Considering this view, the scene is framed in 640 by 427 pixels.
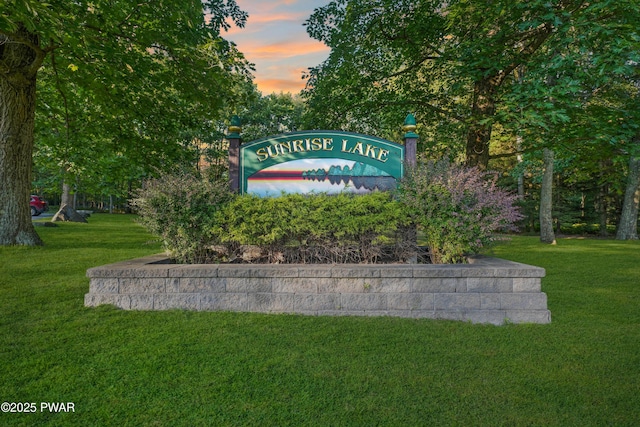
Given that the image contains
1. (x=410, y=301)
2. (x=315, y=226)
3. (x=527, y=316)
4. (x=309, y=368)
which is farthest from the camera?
(x=315, y=226)

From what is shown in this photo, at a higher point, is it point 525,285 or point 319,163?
point 319,163

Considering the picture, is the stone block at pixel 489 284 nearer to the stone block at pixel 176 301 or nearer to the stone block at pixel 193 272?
the stone block at pixel 193 272

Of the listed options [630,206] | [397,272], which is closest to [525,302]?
[397,272]

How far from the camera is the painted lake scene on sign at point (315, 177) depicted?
595cm

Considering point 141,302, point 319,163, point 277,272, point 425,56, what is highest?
point 425,56

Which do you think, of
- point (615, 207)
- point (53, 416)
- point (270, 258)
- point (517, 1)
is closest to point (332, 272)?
point (270, 258)

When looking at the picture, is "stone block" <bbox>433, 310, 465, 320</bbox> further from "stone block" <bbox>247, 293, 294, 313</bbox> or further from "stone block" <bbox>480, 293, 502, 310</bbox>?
"stone block" <bbox>247, 293, 294, 313</bbox>

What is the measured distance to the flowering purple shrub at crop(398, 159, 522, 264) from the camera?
15.5ft

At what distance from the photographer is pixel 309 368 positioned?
2.87 m

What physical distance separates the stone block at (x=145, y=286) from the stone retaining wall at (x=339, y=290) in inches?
0.5

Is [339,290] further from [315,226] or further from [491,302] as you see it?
[491,302]

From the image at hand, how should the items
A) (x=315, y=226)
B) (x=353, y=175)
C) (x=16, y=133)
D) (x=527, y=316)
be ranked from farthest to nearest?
1. (x=16, y=133)
2. (x=353, y=175)
3. (x=315, y=226)
4. (x=527, y=316)

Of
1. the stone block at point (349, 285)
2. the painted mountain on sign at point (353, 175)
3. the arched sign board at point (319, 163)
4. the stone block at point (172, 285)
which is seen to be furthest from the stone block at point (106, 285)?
the painted mountain on sign at point (353, 175)

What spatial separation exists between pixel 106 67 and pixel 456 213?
302 inches
